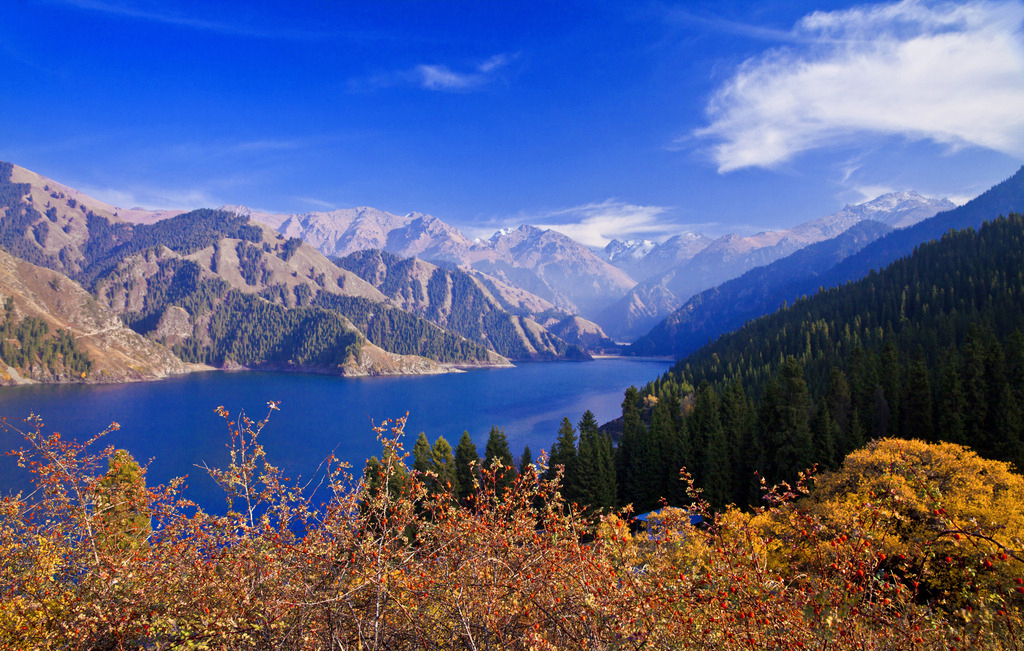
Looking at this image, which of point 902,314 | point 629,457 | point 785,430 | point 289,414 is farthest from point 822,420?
point 289,414

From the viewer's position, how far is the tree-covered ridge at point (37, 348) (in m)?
160

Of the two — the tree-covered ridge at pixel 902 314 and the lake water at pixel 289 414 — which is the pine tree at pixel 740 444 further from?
the lake water at pixel 289 414

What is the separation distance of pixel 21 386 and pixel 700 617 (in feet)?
714

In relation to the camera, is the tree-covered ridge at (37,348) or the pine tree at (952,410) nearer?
the pine tree at (952,410)

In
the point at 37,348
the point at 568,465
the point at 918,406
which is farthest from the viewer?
the point at 37,348

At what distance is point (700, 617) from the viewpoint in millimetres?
6879

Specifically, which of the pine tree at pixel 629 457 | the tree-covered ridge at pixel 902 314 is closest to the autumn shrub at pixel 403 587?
the pine tree at pixel 629 457

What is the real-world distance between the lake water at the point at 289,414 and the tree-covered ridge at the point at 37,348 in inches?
691

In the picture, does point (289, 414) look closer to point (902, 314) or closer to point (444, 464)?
point (444, 464)

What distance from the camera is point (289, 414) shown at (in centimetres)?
11938

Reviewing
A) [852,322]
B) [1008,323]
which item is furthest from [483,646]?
[852,322]

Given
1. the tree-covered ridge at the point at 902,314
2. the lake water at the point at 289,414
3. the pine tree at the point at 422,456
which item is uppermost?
the tree-covered ridge at the point at 902,314

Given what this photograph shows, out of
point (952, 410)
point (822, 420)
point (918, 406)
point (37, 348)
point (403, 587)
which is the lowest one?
point (918, 406)

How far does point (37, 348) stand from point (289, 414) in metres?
127
